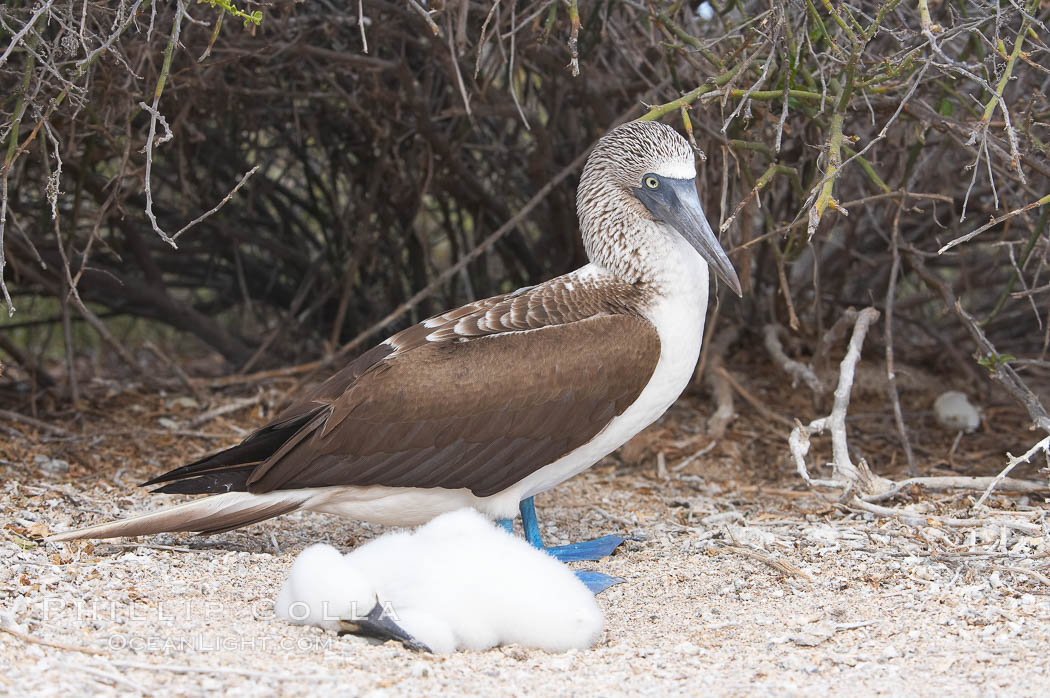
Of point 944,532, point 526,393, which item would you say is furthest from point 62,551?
point 944,532

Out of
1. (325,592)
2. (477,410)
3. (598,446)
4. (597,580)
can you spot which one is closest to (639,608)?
(597,580)

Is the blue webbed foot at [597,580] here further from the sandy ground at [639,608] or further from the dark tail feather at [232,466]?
the dark tail feather at [232,466]

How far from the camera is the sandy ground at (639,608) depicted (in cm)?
244

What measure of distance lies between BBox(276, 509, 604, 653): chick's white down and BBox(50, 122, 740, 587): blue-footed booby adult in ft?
1.68

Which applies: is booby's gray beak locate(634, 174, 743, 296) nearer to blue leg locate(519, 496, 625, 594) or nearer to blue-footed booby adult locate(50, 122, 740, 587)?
blue-footed booby adult locate(50, 122, 740, 587)

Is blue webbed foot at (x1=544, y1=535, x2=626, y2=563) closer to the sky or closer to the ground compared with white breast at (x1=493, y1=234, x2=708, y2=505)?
closer to the ground

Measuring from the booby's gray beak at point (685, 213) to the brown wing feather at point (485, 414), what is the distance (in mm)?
318

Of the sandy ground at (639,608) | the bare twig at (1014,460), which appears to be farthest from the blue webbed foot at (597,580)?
the bare twig at (1014,460)

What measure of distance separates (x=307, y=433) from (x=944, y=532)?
198cm

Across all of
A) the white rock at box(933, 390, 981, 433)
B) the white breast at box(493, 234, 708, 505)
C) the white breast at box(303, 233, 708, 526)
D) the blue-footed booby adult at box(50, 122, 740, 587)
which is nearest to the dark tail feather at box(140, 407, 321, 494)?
the blue-footed booby adult at box(50, 122, 740, 587)

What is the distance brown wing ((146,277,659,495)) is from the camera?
3.31 meters

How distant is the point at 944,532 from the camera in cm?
345

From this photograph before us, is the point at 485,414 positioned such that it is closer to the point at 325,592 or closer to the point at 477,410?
the point at 477,410

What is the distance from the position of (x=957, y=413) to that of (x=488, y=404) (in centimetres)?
287
